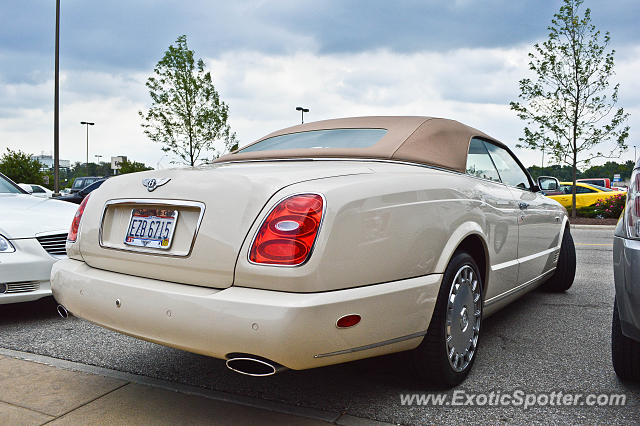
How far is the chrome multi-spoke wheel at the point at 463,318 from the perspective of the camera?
274cm

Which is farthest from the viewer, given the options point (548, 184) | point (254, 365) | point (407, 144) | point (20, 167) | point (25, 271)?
point (20, 167)

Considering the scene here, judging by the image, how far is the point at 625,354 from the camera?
280 cm

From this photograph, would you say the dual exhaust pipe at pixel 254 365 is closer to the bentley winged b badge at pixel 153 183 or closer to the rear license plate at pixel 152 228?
the rear license plate at pixel 152 228

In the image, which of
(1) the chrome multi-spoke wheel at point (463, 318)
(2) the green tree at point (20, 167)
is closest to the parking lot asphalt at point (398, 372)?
(1) the chrome multi-spoke wheel at point (463, 318)

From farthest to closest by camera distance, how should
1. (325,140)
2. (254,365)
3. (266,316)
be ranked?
(325,140), (254,365), (266,316)

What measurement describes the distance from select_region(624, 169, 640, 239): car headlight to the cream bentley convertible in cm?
73

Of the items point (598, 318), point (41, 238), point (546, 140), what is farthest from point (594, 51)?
point (41, 238)

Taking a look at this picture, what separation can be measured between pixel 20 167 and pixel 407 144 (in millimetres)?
43042

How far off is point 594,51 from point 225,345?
66.1ft

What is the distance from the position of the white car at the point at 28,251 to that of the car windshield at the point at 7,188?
89 centimetres

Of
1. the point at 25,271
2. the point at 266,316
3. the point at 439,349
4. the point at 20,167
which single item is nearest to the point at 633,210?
the point at 439,349

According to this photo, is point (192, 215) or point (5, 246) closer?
point (192, 215)

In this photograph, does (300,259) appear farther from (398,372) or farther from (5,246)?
(5,246)

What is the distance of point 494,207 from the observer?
330cm
